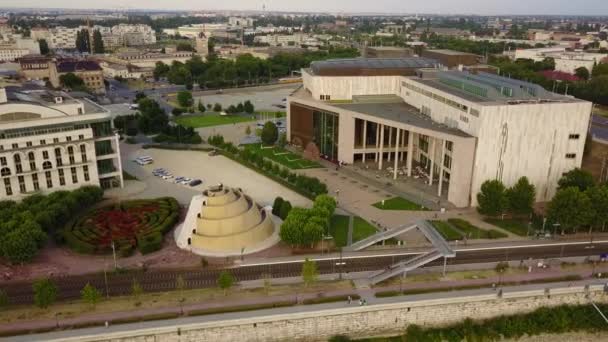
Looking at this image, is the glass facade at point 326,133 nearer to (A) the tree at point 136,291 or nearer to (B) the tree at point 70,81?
(A) the tree at point 136,291

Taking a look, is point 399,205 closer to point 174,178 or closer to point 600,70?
point 174,178

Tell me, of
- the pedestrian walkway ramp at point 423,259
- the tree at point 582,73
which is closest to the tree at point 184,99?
the pedestrian walkway ramp at point 423,259

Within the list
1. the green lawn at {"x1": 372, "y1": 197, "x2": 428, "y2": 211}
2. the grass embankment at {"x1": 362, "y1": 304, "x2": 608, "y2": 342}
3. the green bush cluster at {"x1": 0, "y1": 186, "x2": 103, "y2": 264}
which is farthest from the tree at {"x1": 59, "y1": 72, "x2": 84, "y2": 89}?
the grass embankment at {"x1": 362, "y1": 304, "x2": 608, "y2": 342}

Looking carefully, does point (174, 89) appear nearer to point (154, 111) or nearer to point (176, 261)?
point (154, 111)

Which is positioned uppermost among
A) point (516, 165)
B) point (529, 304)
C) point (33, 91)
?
point (33, 91)

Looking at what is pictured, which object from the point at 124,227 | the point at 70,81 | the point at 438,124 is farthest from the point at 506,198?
the point at 70,81

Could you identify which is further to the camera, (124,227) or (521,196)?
(521,196)

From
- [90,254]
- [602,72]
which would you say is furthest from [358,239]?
[602,72]
